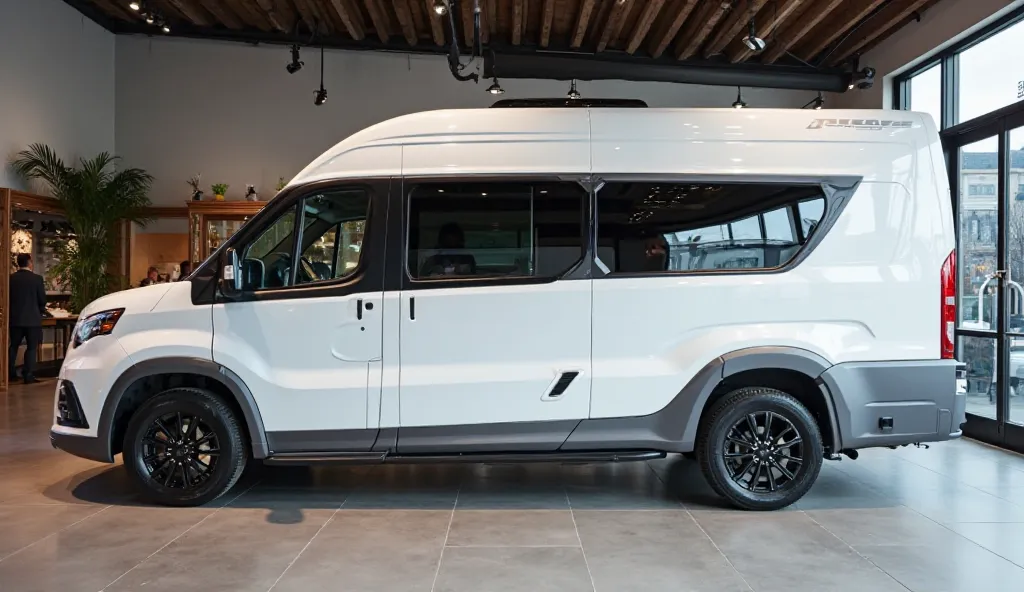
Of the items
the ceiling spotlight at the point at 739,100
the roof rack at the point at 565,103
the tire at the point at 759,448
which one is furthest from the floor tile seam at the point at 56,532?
the ceiling spotlight at the point at 739,100

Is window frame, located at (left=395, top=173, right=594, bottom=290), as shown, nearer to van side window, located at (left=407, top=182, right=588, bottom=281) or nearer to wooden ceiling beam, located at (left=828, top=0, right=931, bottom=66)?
van side window, located at (left=407, top=182, right=588, bottom=281)

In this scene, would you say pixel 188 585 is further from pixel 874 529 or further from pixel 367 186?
pixel 874 529

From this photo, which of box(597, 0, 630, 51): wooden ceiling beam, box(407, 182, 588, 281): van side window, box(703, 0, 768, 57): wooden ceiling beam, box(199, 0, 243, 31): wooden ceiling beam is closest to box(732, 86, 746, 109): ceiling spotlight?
box(703, 0, 768, 57): wooden ceiling beam

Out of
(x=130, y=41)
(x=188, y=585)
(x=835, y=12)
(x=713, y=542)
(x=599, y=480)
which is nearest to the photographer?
(x=188, y=585)

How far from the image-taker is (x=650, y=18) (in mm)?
8664

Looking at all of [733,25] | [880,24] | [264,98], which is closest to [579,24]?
[733,25]

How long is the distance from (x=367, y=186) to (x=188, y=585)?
2.30 m

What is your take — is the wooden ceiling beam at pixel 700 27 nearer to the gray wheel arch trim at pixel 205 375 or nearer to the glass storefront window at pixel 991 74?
the glass storefront window at pixel 991 74

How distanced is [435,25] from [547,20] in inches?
62.4

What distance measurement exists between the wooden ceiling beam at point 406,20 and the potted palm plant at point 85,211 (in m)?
4.64

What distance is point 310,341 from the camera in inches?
165

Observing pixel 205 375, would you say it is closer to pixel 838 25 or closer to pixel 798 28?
pixel 798 28

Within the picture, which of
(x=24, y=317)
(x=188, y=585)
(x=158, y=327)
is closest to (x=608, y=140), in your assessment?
(x=158, y=327)

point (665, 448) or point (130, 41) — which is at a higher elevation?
point (130, 41)
